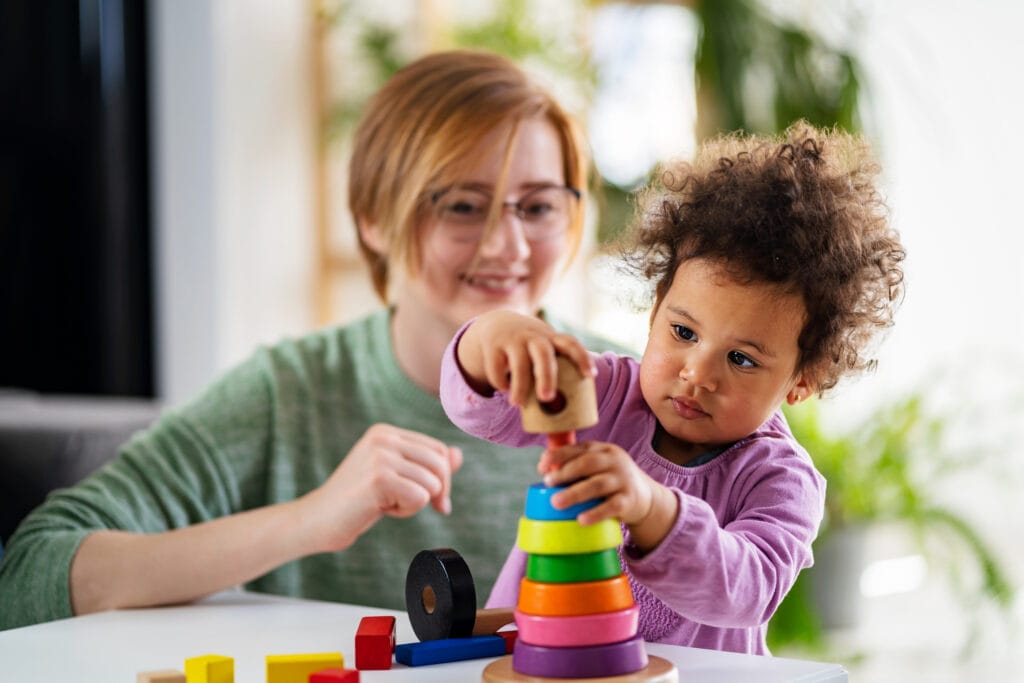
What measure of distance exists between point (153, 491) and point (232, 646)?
0.45m

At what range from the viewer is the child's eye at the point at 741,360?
2.62 feet

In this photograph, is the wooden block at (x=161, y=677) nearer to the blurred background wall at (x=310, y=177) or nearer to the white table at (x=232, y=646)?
the white table at (x=232, y=646)

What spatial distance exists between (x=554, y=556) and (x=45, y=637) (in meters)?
0.53

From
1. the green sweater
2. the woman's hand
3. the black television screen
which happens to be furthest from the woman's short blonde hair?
the black television screen

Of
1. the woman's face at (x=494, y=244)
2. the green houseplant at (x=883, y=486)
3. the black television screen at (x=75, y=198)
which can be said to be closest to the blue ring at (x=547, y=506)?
the woman's face at (x=494, y=244)

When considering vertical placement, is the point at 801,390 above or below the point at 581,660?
above

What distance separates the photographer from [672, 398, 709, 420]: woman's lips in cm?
81

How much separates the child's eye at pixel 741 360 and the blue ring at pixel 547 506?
0.16 m

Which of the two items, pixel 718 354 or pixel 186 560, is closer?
pixel 718 354

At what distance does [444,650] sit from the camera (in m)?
0.85

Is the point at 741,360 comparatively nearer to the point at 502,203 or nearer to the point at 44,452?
the point at 502,203

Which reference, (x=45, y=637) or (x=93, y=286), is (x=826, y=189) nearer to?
(x=45, y=637)

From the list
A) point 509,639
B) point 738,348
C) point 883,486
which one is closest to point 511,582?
point 509,639

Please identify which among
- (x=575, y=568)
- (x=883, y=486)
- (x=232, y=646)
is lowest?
(x=883, y=486)
